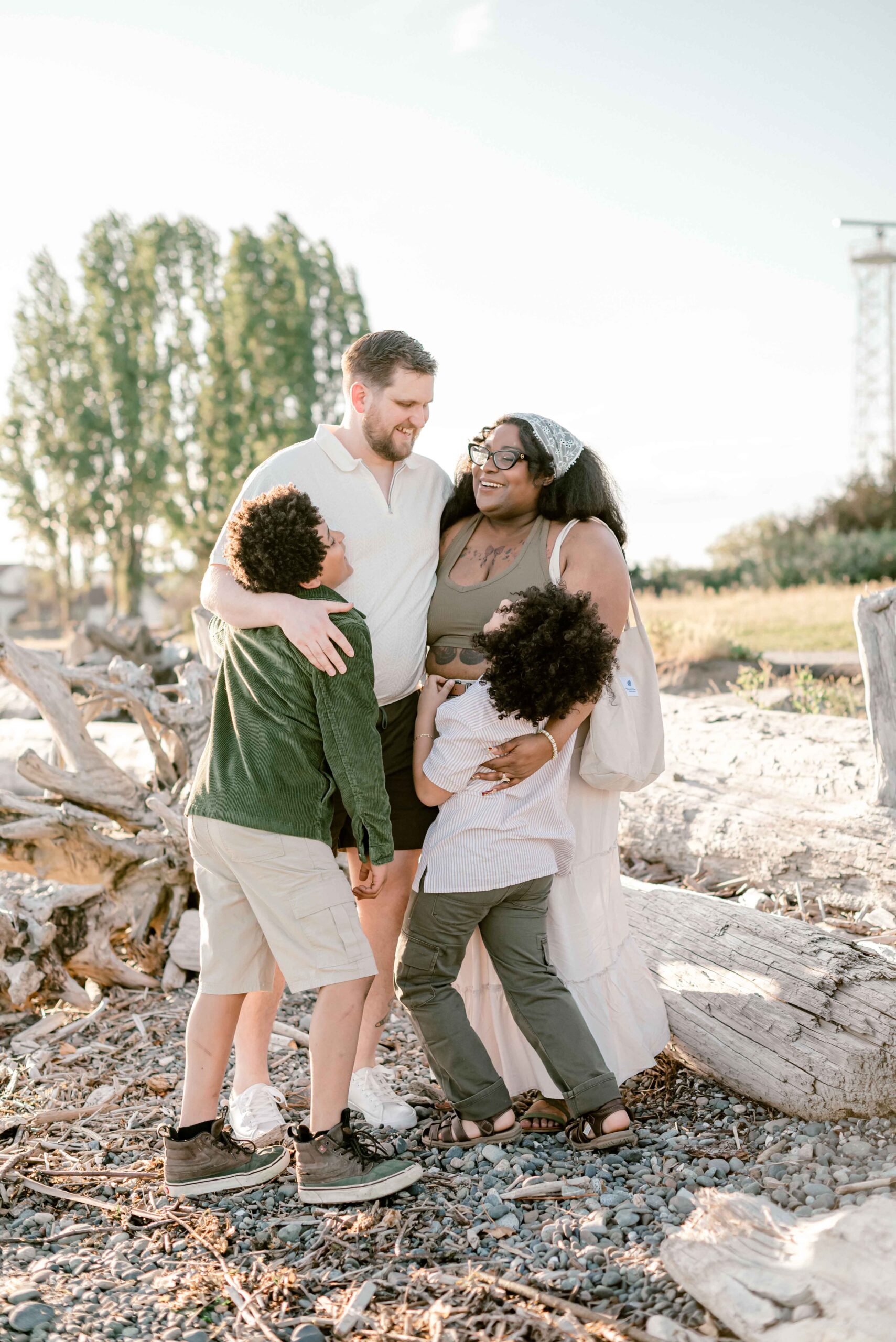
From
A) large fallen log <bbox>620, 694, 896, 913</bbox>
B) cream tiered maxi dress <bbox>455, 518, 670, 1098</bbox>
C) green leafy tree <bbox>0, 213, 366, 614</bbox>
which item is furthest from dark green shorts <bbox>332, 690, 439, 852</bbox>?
green leafy tree <bbox>0, 213, 366, 614</bbox>

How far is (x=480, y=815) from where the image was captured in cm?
313

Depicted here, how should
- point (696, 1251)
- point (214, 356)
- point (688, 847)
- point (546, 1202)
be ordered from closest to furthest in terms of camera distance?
point (696, 1251), point (546, 1202), point (688, 847), point (214, 356)

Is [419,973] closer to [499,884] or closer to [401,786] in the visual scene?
[499,884]

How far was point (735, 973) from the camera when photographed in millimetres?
3447

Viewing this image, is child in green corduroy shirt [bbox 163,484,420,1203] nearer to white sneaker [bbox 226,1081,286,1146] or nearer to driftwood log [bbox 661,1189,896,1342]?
white sneaker [bbox 226,1081,286,1146]

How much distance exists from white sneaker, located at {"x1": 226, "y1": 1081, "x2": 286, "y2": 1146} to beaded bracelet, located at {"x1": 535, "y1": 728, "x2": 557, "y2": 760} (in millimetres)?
1378

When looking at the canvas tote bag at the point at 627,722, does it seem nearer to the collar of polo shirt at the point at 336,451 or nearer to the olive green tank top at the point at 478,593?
the olive green tank top at the point at 478,593

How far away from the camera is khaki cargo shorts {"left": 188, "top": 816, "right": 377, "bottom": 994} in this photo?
2822mm

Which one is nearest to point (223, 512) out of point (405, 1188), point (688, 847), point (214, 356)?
point (214, 356)

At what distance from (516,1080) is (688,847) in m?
1.98

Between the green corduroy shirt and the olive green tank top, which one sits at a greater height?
the olive green tank top

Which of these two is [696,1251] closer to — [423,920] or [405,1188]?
[405,1188]

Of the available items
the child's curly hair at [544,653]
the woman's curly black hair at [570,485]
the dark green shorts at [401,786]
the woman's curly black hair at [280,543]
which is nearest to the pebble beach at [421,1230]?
the dark green shorts at [401,786]

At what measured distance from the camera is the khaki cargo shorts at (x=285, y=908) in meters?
2.82
